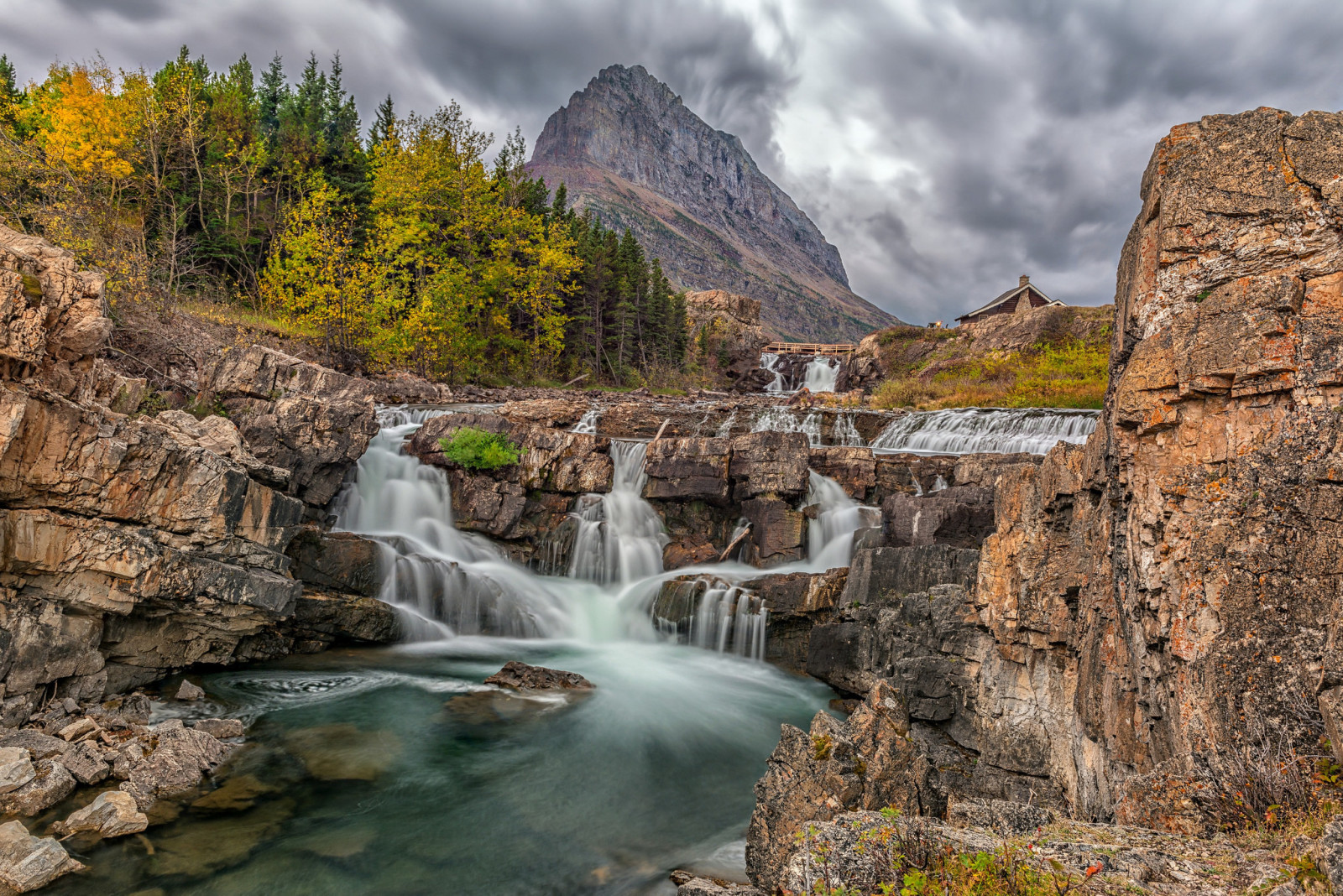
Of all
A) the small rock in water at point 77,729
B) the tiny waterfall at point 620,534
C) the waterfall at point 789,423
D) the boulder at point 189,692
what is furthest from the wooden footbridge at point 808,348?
the small rock in water at point 77,729

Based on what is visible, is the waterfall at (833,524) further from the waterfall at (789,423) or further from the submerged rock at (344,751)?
the submerged rock at (344,751)

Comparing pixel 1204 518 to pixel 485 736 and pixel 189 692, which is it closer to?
pixel 485 736

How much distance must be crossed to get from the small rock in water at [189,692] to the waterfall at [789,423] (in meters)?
16.4

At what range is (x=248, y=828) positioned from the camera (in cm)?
699

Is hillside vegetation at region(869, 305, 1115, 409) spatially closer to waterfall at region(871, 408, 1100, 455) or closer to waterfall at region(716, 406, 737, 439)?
waterfall at region(871, 408, 1100, 455)

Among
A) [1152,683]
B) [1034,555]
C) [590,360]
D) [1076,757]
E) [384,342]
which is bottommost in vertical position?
[1076,757]

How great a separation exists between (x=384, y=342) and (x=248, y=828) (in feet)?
71.0

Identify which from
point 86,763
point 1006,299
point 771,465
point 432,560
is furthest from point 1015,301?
point 86,763

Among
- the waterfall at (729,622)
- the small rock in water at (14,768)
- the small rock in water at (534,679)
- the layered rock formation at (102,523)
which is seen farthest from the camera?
the waterfall at (729,622)

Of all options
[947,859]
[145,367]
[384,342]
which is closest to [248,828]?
[947,859]

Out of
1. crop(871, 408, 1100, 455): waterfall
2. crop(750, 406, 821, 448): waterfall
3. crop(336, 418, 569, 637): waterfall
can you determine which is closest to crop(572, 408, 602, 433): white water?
crop(750, 406, 821, 448): waterfall

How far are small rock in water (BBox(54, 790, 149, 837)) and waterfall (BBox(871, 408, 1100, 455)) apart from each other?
59.9 ft

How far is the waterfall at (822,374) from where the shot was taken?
153ft

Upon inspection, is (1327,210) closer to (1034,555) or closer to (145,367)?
→ (1034,555)
